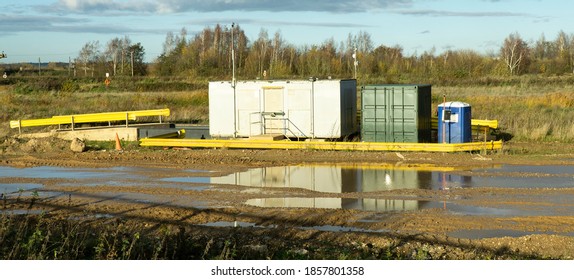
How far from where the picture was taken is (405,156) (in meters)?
23.3

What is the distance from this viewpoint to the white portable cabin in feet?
85.3

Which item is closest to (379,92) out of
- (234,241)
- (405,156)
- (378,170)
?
(405,156)

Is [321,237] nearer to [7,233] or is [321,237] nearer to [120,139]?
[7,233]

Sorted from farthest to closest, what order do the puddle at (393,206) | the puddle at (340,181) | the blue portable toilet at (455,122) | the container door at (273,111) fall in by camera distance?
the container door at (273,111) < the blue portable toilet at (455,122) < the puddle at (340,181) < the puddle at (393,206)

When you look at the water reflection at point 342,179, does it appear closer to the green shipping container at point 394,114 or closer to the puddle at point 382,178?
the puddle at point 382,178

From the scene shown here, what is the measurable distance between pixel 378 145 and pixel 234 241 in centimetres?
1419

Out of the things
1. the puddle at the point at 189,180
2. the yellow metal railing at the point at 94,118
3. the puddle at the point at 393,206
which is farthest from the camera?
the yellow metal railing at the point at 94,118

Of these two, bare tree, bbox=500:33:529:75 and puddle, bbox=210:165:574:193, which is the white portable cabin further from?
bare tree, bbox=500:33:529:75

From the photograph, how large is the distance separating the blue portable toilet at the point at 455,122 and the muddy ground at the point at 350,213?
1.48 m

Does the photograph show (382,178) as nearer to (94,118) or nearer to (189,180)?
(189,180)

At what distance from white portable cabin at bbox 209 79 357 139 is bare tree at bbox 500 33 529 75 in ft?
193

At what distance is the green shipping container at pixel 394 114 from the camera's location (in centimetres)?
2525

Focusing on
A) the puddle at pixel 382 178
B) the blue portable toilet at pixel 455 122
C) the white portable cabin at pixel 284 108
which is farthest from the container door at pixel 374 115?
the puddle at pixel 382 178

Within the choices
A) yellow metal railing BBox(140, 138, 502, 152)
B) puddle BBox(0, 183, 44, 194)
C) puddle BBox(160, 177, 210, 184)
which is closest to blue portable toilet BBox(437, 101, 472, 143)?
yellow metal railing BBox(140, 138, 502, 152)
